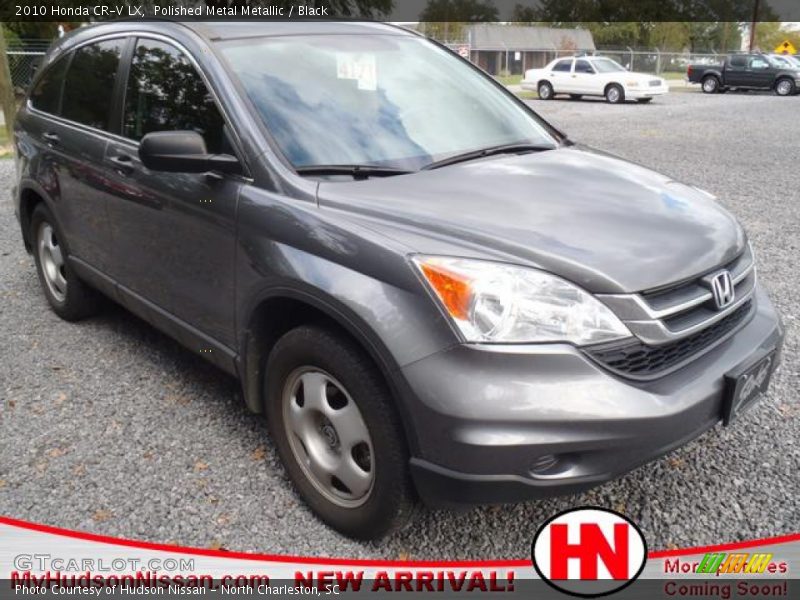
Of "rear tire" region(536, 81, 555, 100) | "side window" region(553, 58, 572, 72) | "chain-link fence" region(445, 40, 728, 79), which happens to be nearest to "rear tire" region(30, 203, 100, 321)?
"side window" region(553, 58, 572, 72)

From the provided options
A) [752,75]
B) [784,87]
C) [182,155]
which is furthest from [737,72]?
[182,155]

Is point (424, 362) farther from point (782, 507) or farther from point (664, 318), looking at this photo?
point (782, 507)

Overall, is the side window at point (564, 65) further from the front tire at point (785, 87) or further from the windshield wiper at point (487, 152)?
the windshield wiper at point (487, 152)

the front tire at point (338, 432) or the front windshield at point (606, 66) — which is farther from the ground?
the front windshield at point (606, 66)

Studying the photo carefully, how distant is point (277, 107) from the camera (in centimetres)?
293

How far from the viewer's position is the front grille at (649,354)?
2.21 meters

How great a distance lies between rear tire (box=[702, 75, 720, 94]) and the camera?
3009 cm

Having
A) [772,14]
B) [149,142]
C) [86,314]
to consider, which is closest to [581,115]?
[86,314]

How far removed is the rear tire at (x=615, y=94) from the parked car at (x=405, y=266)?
2195 cm

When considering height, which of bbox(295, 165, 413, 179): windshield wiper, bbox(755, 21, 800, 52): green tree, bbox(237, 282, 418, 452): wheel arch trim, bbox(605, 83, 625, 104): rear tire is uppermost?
bbox(755, 21, 800, 52): green tree

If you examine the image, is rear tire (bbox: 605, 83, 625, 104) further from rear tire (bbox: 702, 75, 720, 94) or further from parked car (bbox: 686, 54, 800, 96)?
rear tire (bbox: 702, 75, 720, 94)

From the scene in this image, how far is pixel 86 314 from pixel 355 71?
267cm

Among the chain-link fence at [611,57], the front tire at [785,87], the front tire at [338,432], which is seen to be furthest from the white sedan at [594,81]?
the front tire at [338,432]

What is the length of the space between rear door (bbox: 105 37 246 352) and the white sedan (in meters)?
22.7
